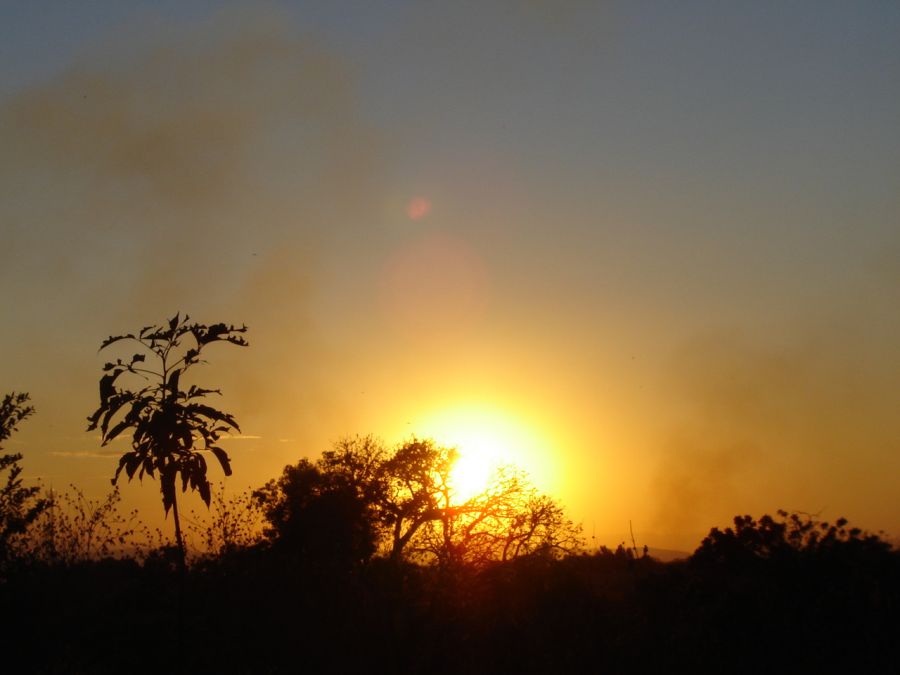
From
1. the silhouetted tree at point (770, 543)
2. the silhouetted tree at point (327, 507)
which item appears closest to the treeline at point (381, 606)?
the silhouetted tree at point (770, 543)

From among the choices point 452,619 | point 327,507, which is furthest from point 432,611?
point 327,507

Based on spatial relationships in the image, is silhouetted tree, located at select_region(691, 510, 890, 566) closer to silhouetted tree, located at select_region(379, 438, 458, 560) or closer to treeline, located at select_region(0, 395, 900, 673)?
treeline, located at select_region(0, 395, 900, 673)

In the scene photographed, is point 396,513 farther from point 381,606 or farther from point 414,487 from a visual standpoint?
point 381,606

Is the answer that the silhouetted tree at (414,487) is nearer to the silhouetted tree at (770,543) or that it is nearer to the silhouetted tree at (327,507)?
the silhouetted tree at (327,507)

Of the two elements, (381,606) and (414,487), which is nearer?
(381,606)

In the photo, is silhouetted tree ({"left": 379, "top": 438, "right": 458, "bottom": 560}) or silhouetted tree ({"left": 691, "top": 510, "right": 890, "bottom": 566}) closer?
silhouetted tree ({"left": 691, "top": 510, "right": 890, "bottom": 566})

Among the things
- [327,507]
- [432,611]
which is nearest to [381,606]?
[432,611]

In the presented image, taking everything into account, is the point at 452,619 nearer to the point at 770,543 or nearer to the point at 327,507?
the point at 770,543

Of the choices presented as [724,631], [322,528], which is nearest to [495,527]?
[322,528]

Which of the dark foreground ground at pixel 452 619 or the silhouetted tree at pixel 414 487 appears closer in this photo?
the dark foreground ground at pixel 452 619

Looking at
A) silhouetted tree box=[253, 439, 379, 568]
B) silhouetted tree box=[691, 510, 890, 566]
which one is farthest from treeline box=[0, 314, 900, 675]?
silhouetted tree box=[253, 439, 379, 568]

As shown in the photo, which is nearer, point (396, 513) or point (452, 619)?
point (452, 619)

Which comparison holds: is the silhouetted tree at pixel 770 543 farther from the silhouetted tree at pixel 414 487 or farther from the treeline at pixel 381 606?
the silhouetted tree at pixel 414 487

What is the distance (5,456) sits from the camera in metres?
21.2
